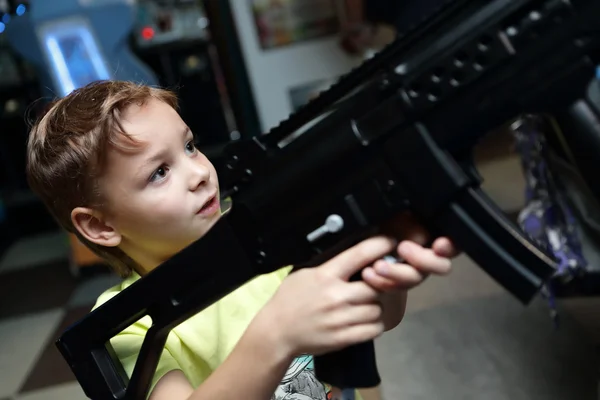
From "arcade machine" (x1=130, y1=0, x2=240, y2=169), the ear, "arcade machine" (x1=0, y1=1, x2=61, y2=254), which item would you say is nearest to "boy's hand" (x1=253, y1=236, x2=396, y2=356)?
the ear

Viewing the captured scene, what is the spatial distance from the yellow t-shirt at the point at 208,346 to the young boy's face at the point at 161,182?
0.07 m

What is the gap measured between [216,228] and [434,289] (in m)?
0.70

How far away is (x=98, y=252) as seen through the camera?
565mm

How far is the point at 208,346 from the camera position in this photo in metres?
0.51

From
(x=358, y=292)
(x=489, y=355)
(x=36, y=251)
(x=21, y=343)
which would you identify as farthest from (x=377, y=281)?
(x=36, y=251)

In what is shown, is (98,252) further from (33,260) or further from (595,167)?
(33,260)

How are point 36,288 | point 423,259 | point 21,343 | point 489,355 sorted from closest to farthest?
1. point 423,259
2. point 489,355
3. point 21,343
4. point 36,288

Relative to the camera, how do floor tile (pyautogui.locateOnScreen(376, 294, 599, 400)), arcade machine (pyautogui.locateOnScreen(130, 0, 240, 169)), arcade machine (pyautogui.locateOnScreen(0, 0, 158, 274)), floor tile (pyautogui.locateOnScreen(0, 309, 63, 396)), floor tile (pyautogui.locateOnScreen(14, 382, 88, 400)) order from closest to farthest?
floor tile (pyautogui.locateOnScreen(376, 294, 599, 400)) → floor tile (pyautogui.locateOnScreen(14, 382, 88, 400)) → floor tile (pyautogui.locateOnScreen(0, 309, 63, 396)) → arcade machine (pyautogui.locateOnScreen(0, 0, 158, 274)) → arcade machine (pyautogui.locateOnScreen(130, 0, 240, 169))

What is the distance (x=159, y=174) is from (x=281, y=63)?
4.85 feet

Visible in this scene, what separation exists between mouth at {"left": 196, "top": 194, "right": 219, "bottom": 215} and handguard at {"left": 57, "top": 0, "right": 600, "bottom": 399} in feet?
0.20

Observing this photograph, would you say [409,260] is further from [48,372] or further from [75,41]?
[75,41]

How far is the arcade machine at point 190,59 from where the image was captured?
1.98m

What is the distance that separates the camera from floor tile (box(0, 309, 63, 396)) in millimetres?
1369

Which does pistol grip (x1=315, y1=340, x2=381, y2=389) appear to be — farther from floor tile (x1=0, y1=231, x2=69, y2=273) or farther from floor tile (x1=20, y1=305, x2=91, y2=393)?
floor tile (x1=0, y1=231, x2=69, y2=273)
